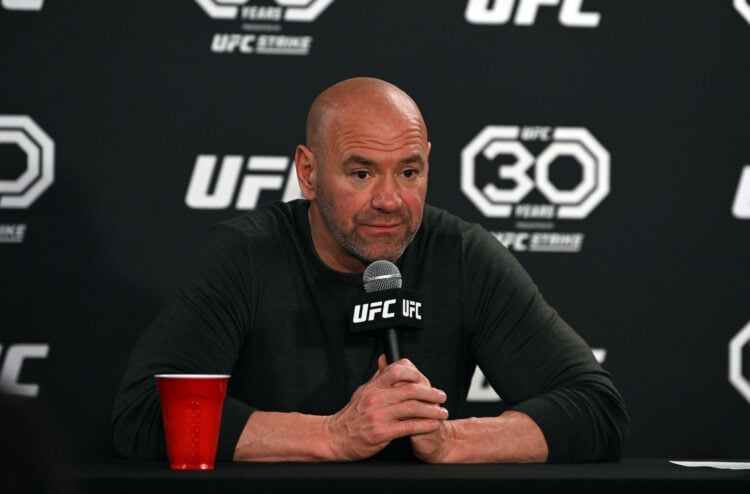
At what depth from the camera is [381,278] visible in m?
1.72

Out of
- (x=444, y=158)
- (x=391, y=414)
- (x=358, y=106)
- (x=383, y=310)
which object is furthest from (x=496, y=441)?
(x=444, y=158)

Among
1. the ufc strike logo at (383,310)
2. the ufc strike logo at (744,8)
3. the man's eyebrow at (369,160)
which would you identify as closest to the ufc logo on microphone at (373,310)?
the ufc strike logo at (383,310)

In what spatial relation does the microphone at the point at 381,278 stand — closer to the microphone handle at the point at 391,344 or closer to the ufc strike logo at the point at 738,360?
the microphone handle at the point at 391,344

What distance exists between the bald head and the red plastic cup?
78 cm

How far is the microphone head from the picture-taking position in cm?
171

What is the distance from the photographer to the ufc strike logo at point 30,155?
2680mm

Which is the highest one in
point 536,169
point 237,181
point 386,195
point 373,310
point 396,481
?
point 536,169

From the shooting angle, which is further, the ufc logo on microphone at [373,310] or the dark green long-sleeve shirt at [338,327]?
the dark green long-sleeve shirt at [338,327]

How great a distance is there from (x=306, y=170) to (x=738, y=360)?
1.41 metres

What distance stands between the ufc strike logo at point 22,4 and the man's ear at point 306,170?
1007 mm

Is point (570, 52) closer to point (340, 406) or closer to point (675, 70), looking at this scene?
point (675, 70)

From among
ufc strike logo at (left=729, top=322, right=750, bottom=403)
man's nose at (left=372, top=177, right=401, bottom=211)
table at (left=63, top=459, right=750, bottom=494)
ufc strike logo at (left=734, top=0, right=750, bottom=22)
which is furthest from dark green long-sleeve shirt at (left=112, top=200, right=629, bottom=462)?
ufc strike logo at (left=734, top=0, right=750, bottom=22)

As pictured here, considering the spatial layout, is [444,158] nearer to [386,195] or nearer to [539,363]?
[386,195]

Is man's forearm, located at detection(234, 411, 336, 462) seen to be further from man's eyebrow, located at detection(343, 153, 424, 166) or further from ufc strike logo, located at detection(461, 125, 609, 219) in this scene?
ufc strike logo, located at detection(461, 125, 609, 219)
